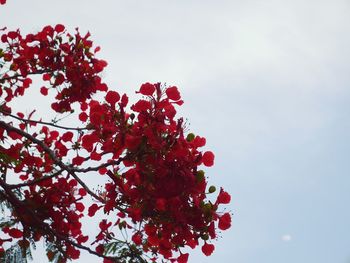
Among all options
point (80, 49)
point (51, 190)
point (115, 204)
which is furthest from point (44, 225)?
point (80, 49)

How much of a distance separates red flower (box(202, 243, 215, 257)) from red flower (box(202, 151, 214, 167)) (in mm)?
590

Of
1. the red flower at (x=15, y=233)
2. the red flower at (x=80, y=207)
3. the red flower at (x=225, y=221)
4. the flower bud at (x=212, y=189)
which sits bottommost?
the red flower at (x=225, y=221)

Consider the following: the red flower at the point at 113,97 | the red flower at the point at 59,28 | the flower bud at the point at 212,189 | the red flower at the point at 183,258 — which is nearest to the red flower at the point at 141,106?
the red flower at the point at 113,97

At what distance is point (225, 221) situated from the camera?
3098 mm

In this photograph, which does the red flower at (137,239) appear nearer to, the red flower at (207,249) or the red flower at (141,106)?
the red flower at (207,249)

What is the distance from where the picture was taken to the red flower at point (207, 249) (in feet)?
10.5

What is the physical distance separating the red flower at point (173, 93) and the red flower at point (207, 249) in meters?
1.06

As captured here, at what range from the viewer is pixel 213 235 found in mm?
3055

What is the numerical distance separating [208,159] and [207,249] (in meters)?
0.67

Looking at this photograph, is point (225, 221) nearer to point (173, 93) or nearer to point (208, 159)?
point (208, 159)

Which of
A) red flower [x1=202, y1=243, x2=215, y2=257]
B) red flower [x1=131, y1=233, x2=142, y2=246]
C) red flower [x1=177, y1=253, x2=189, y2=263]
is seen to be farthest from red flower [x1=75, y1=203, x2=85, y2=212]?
red flower [x1=202, y1=243, x2=215, y2=257]

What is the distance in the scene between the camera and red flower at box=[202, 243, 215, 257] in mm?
3199

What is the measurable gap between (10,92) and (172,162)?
3.86 m

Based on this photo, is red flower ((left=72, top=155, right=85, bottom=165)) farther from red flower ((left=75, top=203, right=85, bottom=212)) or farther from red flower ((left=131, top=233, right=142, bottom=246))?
red flower ((left=131, top=233, right=142, bottom=246))
